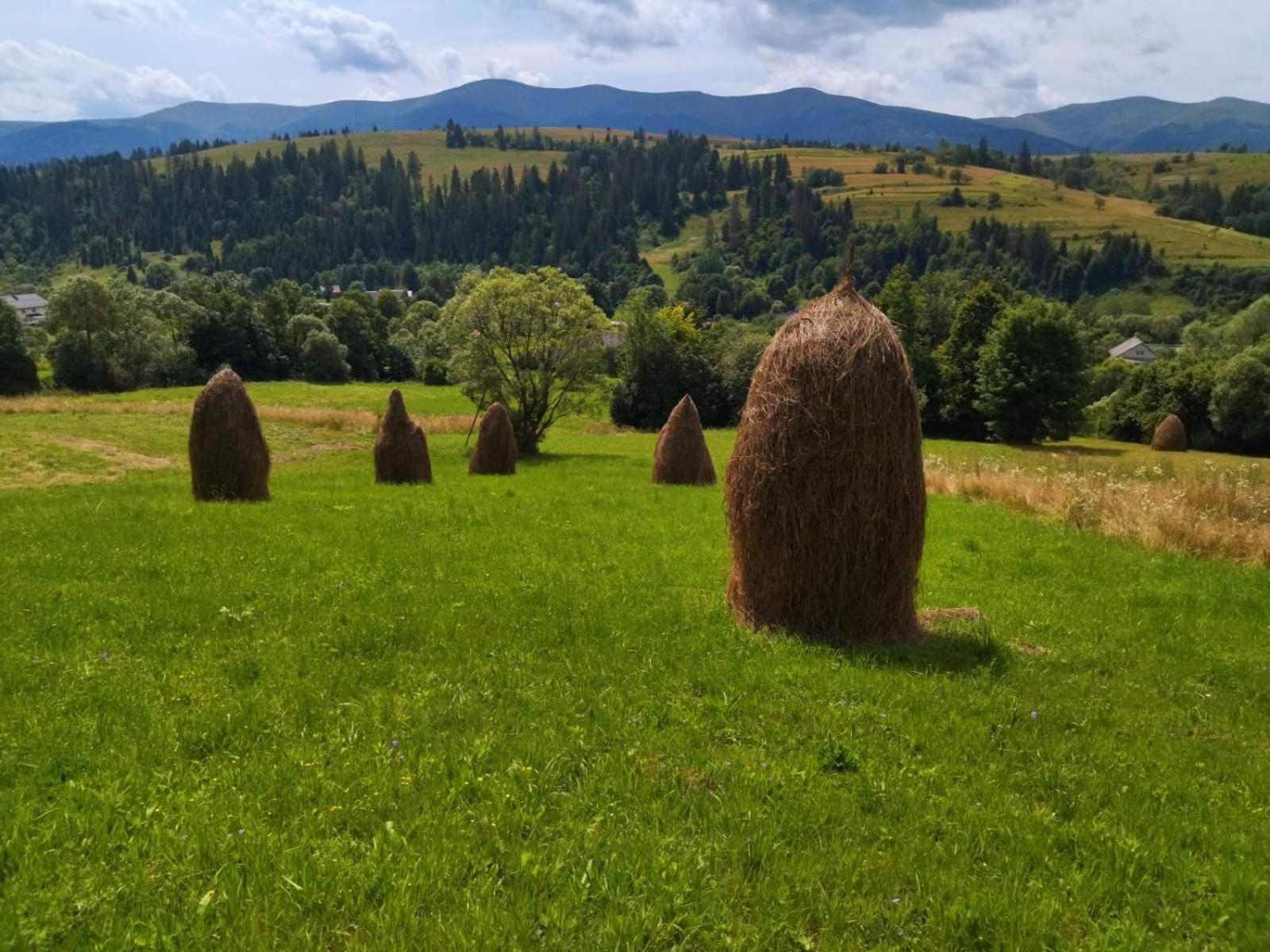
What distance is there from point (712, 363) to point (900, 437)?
213 feet

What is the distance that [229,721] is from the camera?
6.54 meters

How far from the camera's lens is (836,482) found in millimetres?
9305

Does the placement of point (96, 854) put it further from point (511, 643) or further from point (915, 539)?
point (915, 539)

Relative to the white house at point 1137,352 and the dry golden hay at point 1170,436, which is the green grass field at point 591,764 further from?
the white house at point 1137,352

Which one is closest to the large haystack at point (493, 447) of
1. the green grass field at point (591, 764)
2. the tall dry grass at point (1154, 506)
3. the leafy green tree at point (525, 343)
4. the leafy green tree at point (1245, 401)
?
the leafy green tree at point (525, 343)

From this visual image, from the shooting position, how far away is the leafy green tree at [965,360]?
6806cm

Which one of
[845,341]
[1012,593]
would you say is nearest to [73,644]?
[845,341]

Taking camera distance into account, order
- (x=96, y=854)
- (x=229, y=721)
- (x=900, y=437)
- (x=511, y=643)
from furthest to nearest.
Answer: (x=900, y=437) < (x=511, y=643) < (x=229, y=721) < (x=96, y=854)

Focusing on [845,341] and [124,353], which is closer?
[845,341]

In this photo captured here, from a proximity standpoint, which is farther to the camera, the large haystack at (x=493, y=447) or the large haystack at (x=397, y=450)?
the large haystack at (x=493, y=447)

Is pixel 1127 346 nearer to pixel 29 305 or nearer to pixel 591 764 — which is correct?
pixel 591 764

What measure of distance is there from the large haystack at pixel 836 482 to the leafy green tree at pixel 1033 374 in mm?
58748

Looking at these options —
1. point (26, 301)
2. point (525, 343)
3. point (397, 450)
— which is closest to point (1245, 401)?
point (525, 343)

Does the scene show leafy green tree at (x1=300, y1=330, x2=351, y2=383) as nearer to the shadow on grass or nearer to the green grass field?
the green grass field
